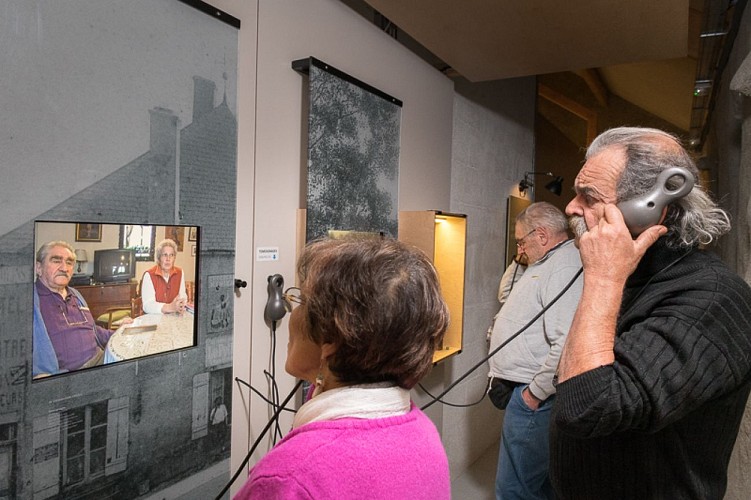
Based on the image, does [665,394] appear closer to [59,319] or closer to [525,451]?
[59,319]

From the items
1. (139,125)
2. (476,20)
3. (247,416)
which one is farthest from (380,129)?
(247,416)

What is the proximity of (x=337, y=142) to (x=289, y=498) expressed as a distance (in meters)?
1.52

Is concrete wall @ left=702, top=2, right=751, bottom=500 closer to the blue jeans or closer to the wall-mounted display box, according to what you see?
the blue jeans

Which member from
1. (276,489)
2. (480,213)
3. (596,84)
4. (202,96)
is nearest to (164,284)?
(202,96)

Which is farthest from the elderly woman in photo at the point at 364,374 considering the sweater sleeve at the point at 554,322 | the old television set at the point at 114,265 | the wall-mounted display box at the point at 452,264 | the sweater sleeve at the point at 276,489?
the wall-mounted display box at the point at 452,264

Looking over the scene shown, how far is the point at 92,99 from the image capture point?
1.21 meters

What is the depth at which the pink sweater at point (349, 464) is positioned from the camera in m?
0.69

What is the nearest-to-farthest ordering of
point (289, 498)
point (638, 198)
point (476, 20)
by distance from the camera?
point (289, 498), point (638, 198), point (476, 20)

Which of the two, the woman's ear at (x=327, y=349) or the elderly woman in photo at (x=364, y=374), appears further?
the woman's ear at (x=327, y=349)

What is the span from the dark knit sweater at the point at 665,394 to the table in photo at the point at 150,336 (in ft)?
3.43

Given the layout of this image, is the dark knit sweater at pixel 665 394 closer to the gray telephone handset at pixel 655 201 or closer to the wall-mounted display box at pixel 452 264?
the gray telephone handset at pixel 655 201

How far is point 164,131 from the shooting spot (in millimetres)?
1373

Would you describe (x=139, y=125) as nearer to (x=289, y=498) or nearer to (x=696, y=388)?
(x=289, y=498)

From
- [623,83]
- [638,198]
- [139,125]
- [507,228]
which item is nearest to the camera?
[638,198]
